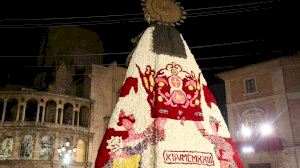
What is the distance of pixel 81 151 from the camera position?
29031 mm

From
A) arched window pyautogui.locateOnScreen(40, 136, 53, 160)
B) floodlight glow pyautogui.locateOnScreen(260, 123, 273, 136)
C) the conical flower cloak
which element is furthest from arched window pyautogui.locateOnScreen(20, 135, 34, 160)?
the conical flower cloak

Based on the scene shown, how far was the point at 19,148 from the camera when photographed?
26.2 m

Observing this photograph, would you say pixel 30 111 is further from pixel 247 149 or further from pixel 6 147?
pixel 247 149

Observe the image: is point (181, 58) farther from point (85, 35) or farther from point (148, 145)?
point (85, 35)

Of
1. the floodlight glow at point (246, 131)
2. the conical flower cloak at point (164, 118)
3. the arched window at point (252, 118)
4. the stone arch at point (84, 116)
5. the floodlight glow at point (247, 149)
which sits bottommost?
the conical flower cloak at point (164, 118)

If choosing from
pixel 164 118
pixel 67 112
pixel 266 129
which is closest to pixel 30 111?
pixel 67 112

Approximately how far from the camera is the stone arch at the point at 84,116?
30.6 metres

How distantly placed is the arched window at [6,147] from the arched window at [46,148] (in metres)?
2.47

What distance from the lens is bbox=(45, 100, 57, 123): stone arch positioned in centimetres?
2972

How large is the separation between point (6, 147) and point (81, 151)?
250 inches

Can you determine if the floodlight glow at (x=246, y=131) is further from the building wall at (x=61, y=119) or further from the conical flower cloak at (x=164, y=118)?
the conical flower cloak at (x=164, y=118)

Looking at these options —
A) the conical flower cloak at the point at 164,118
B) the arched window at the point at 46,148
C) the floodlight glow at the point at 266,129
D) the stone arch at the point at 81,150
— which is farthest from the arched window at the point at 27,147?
the conical flower cloak at the point at 164,118

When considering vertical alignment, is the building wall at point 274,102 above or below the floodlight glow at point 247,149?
above

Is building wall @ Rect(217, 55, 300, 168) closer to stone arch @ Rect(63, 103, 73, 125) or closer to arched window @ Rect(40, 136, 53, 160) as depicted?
stone arch @ Rect(63, 103, 73, 125)
